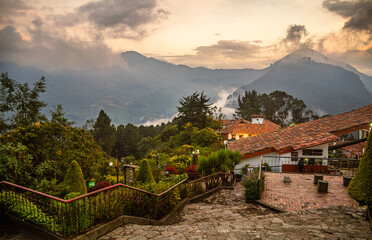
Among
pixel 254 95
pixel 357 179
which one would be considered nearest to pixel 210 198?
pixel 357 179

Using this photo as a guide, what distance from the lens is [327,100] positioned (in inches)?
7175

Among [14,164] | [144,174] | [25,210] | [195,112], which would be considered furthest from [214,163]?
[195,112]

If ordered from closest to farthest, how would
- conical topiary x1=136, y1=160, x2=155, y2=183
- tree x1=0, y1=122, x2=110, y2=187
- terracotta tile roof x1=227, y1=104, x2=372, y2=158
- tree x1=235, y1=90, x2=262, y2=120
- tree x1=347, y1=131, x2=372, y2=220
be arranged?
tree x1=347, y1=131, x2=372, y2=220 < tree x1=0, y1=122, x2=110, y2=187 < conical topiary x1=136, y1=160, x2=155, y2=183 < terracotta tile roof x1=227, y1=104, x2=372, y2=158 < tree x1=235, y1=90, x2=262, y2=120

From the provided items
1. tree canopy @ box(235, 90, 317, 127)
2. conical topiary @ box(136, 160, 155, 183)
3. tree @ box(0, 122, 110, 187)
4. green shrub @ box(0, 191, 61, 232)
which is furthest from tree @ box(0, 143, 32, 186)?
tree canopy @ box(235, 90, 317, 127)

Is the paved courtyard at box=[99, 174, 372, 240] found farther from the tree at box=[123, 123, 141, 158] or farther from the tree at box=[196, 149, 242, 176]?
the tree at box=[123, 123, 141, 158]

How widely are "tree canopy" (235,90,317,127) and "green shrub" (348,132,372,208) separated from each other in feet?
240

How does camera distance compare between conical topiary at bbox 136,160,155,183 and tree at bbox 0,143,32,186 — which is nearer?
tree at bbox 0,143,32,186

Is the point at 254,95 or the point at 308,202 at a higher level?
the point at 254,95

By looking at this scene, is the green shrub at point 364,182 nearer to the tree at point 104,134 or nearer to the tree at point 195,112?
the tree at point 195,112

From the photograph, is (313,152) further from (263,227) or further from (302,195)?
(263,227)

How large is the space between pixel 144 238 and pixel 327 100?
20950 cm

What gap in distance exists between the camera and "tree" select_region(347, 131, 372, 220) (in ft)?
19.8

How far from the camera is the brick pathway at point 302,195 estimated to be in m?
8.96

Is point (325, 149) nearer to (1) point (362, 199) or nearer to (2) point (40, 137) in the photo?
(1) point (362, 199)
